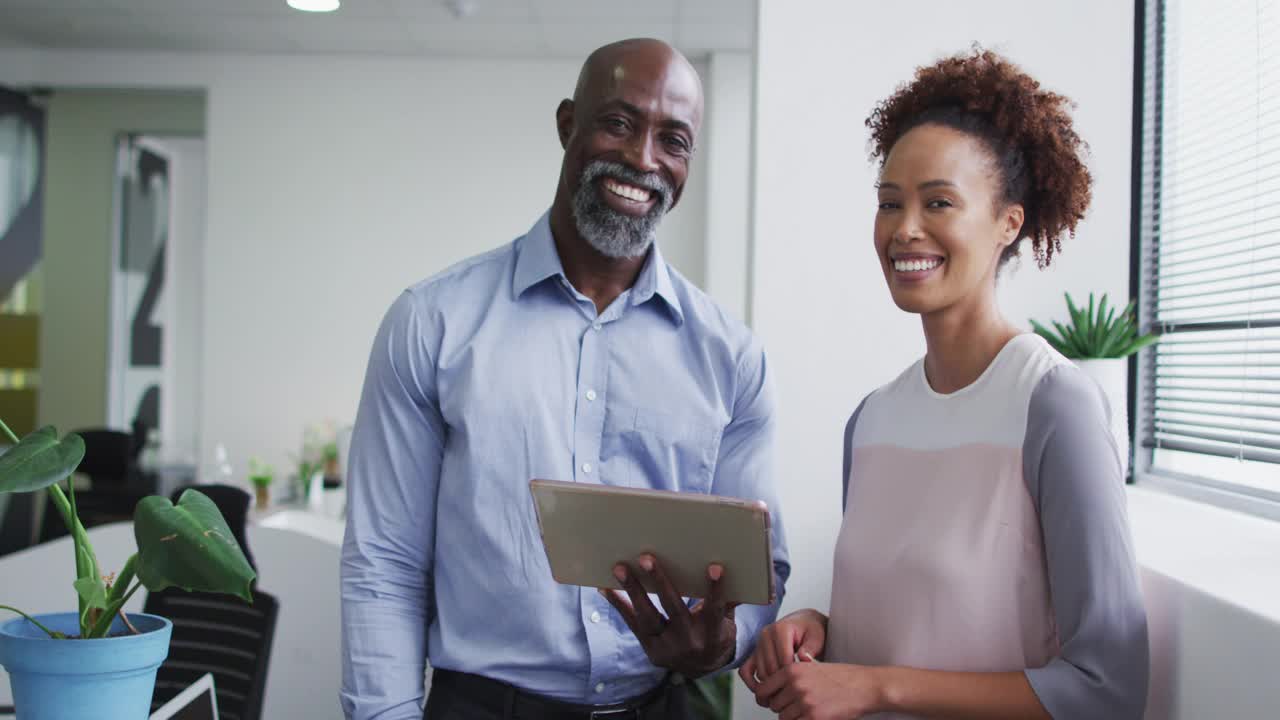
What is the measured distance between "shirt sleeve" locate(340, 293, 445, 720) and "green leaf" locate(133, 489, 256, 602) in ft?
1.69

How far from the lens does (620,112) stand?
1566 mm

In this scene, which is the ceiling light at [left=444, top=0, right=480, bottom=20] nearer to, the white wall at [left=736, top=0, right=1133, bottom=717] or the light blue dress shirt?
the white wall at [left=736, top=0, right=1133, bottom=717]

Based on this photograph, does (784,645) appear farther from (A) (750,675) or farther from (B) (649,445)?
(B) (649,445)

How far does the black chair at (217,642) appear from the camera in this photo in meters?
2.23

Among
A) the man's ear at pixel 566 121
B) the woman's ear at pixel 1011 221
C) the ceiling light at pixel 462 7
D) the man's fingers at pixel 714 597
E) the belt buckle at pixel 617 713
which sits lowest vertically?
the belt buckle at pixel 617 713

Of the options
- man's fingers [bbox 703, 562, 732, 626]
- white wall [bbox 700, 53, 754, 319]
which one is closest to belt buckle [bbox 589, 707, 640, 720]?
man's fingers [bbox 703, 562, 732, 626]

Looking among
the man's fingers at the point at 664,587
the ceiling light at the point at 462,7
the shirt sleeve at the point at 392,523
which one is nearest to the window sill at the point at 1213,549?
the man's fingers at the point at 664,587

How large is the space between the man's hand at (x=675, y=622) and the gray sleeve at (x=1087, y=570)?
0.40 meters

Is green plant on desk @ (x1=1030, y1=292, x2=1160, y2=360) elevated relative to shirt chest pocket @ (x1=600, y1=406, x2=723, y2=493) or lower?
elevated

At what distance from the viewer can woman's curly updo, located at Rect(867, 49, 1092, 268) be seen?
4.39ft

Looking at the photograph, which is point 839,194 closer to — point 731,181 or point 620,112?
point 620,112

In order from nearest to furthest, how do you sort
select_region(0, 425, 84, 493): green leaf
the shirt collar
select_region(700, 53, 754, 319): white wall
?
select_region(0, 425, 84, 493): green leaf < the shirt collar < select_region(700, 53, 754, 319): white wall

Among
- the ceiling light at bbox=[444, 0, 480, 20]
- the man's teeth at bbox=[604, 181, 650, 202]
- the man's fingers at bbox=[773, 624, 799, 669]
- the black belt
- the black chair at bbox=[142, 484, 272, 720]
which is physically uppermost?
the ceiling light at bbox=[444, 0, 480, 20]

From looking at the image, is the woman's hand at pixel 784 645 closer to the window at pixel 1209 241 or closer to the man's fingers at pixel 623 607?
the man's fingers at pixel 623 607
